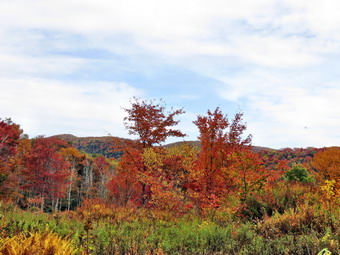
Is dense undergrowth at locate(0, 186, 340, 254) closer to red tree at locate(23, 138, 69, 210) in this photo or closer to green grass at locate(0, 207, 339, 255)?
green grass at locate(0, 207, 339, 255)

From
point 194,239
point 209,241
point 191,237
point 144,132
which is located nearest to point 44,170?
point 144,132

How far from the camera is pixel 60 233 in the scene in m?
6.81

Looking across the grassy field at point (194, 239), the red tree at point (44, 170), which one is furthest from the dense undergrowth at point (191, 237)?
the red tree at point (44, 170)

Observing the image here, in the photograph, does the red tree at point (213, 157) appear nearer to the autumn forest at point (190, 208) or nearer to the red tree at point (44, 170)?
the autumn forest at point (190, 208)

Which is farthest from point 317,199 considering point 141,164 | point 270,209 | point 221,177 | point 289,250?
point 141,164

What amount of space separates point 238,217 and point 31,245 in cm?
627

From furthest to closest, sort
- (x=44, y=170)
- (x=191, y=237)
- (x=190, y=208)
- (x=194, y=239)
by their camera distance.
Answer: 1. (x=44, y=170)
2. (x=190, y=208)
3. (x=191, y=237)
4. (x=194, y=239)

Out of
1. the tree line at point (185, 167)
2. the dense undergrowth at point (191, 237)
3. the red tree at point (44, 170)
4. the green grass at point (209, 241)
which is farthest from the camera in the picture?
the red tree at point (44, 170)

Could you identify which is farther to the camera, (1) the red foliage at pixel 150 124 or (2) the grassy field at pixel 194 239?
(1) the red foliage at pixel 150 124

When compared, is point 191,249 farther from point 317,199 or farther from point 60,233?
point 317,199

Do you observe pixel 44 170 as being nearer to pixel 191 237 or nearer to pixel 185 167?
pixel 185 167

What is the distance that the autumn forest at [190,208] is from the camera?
5.52 m

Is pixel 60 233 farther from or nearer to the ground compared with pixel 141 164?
nearer to the ground

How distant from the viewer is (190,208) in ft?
39.4
